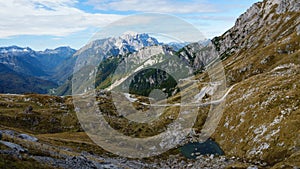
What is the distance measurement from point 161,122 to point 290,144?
7260cm

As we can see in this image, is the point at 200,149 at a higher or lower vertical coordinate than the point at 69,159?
Result: lower

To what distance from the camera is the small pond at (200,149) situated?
90.2 metres

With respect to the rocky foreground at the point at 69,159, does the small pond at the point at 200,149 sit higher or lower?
lower

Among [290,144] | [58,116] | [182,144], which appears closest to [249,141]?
[290,144]

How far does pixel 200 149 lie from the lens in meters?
94.8

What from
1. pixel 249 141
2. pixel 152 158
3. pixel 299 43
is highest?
pixel 299 43

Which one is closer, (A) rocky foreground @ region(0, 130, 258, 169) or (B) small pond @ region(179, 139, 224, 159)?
(A) rocky foreground @ region(0, 130, 258, 169)

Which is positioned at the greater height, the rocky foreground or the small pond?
the rocky foreground

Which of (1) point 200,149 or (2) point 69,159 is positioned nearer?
(2) point 69,159

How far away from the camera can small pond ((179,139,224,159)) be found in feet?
296

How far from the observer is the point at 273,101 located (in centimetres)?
9062

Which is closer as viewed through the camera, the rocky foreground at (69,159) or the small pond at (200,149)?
the rocky foreground at (69,159)

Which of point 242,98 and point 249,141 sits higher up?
point 242,98

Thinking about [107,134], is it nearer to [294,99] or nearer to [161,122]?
[161,122]
